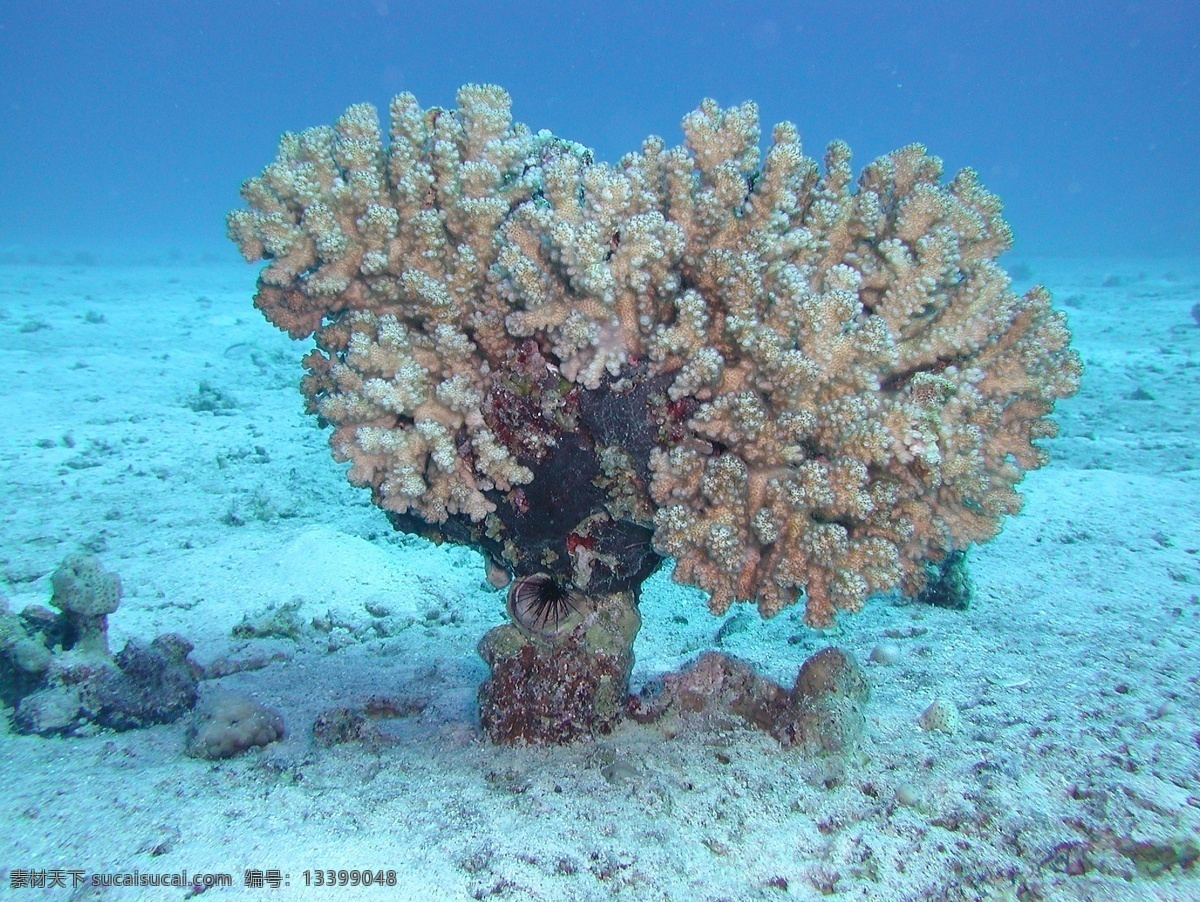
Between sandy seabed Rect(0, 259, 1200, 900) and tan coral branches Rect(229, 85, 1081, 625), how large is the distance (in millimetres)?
1020

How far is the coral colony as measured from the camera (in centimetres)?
307

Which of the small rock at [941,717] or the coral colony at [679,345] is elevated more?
the coral colony at [679,345]

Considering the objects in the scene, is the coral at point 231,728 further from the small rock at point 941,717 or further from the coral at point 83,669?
the small rock at point 941,717

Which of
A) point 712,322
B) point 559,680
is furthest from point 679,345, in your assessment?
point 559,680

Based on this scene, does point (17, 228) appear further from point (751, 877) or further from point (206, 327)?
point (751, 877)

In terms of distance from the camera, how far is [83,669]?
4129 mm

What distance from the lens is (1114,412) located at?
433 inches

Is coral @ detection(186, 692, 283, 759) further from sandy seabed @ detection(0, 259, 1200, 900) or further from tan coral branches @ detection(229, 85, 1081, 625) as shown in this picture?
tan coral branches @ detection(229, 85, 1081, 625)

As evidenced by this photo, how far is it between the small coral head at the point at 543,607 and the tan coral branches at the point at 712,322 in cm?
53

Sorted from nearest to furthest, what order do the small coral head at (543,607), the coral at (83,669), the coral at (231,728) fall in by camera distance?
the coral at (231,728) → the small coral head at (543,607) → the coral at (83,669)

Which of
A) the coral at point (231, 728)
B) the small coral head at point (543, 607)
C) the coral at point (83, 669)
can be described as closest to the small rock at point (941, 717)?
the small coral head at point (543, 607)

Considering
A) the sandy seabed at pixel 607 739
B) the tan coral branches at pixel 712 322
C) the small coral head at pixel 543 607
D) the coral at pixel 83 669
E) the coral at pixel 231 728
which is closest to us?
the sandy seabed at pixel 607 739

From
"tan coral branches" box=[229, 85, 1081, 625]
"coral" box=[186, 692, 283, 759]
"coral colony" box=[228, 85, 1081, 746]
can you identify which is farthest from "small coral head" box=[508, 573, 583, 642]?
"coral" box=[186, 692, 283, 759]

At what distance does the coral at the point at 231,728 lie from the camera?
11.8 feet
